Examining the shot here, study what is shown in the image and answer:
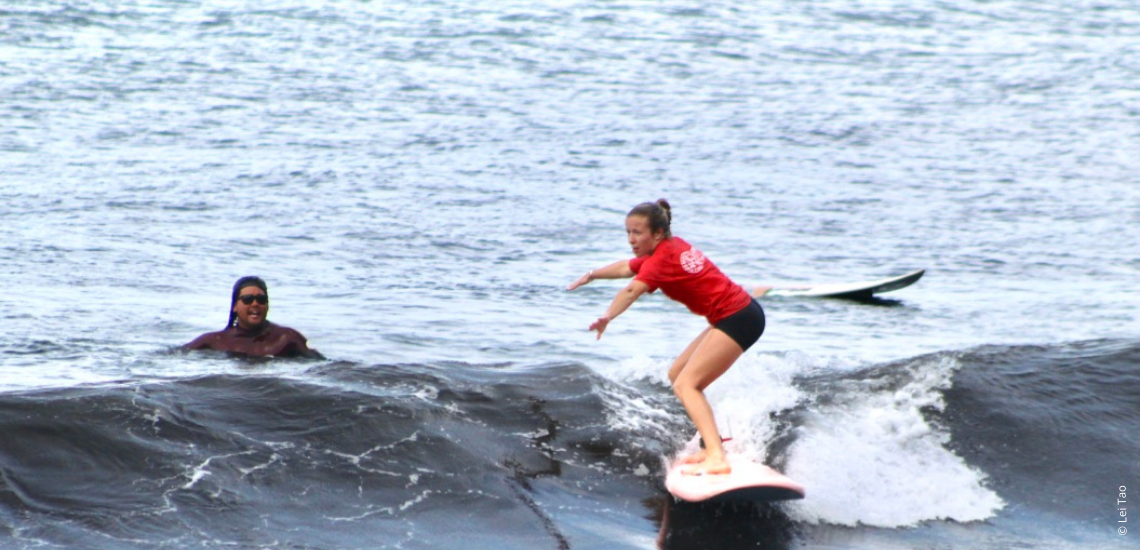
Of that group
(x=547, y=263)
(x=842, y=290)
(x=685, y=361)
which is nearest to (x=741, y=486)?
(x=685, y=361)

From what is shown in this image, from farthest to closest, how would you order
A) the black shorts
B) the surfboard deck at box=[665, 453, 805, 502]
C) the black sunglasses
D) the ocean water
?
the black sunglasses → the black shorts → the ocean water → the surfboard deck at box=[665, 453, 805, 502]

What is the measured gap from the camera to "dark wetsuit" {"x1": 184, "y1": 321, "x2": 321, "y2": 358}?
464 inches

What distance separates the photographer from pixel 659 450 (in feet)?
32.0

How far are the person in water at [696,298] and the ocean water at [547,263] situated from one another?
2.27ft

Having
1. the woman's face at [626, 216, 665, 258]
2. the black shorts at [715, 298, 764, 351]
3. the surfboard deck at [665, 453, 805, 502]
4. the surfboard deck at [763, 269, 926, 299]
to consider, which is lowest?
the surfboard deck at [763, 269, 926, 299]

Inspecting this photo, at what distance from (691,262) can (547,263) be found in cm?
1130

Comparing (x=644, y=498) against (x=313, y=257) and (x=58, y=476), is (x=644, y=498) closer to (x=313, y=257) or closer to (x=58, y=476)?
(x=58, y=476)

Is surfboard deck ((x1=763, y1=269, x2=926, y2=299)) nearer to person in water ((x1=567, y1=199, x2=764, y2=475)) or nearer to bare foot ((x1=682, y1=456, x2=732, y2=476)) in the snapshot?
person in water ((x1=567, y1=199, x2=764, y2=475))

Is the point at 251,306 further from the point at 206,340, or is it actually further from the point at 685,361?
the point at 685,361

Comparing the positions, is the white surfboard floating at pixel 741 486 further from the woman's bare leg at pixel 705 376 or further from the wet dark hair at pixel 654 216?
the wet dark hair at pixel 654 216

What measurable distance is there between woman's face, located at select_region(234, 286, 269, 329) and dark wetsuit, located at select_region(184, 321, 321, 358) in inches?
3.2

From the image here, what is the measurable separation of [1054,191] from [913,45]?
1715cm

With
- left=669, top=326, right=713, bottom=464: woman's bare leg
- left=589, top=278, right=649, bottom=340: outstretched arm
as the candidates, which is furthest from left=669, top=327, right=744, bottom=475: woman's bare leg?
left=589, top=278, right=649, bottom=340: outstretched arm

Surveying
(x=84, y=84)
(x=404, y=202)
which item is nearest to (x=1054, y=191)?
(x=404, y=202)
